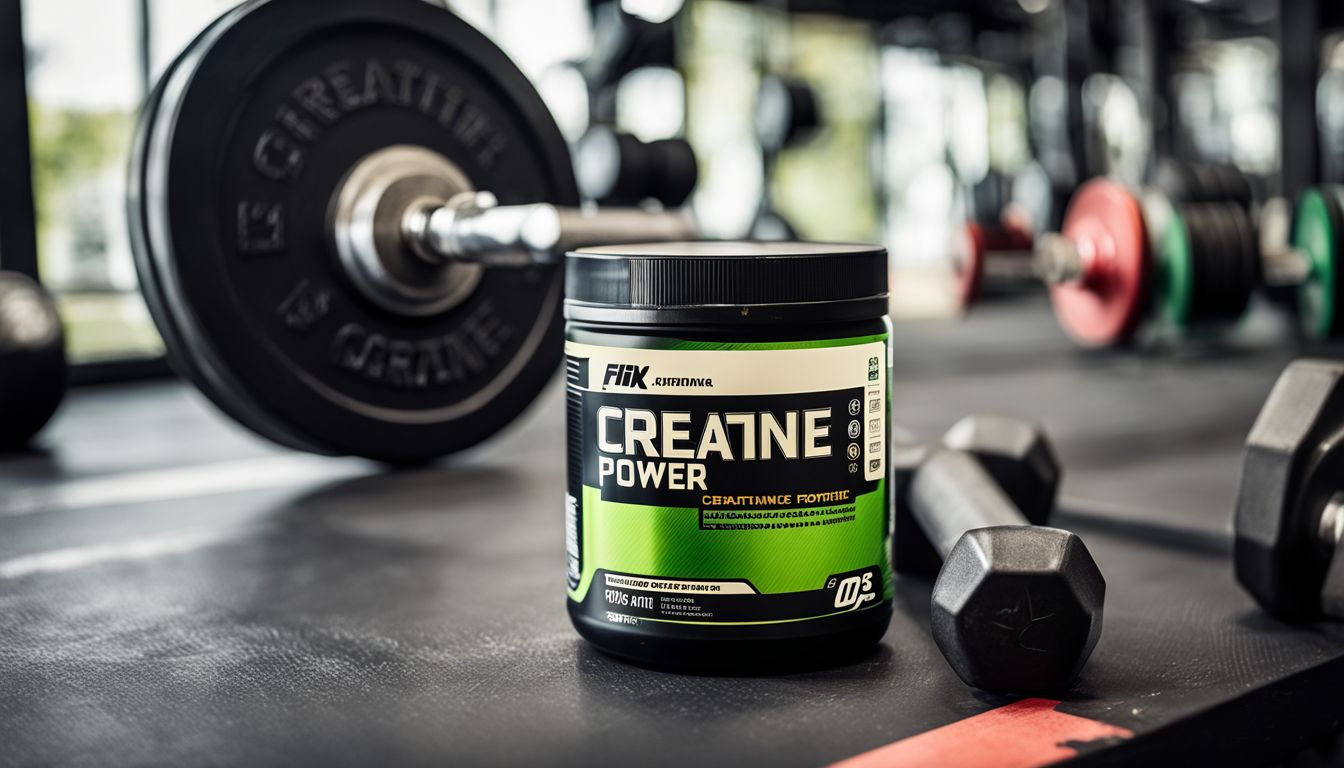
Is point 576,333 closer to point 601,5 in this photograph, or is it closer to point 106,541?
point 106,541

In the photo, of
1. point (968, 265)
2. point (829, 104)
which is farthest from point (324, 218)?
point (829, 104)

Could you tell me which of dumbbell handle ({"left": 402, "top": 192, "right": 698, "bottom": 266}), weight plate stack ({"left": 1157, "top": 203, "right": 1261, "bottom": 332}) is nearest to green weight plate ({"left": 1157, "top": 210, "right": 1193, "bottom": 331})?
weight plate stack ({"left": 1157, "top": 203, "right": 1261, "bottom": 332})

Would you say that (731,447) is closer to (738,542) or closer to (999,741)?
(738,542)

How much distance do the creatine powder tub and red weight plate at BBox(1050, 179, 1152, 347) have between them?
2122 mm

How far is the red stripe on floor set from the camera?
22.0 inches

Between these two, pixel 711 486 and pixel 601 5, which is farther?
pixel 601 5

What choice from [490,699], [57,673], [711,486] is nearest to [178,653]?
[57,673]

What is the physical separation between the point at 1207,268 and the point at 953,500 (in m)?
2.07

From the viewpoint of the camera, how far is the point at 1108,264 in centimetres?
271

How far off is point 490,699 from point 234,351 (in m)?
0.63

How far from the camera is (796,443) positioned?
66cm

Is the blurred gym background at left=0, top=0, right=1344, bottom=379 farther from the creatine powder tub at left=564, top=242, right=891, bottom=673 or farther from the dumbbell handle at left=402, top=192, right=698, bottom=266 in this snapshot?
the creatine powder tub at left=564, top=242, right=891, bottom=673

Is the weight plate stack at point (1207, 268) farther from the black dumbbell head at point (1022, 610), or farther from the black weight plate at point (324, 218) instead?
the black dumbbell head at point (1022, 610)

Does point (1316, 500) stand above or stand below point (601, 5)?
below
